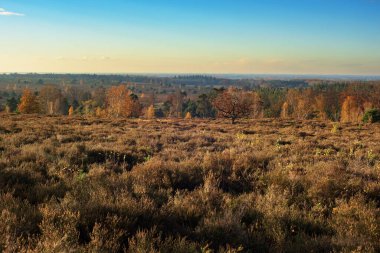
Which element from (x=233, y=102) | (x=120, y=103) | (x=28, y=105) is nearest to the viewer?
(x=233, y=102)

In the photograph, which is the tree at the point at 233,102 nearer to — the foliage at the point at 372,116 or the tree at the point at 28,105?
the foliage at the point at 372,116

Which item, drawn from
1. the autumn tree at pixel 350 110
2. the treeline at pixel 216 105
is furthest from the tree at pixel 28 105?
the autumn tree at pixel 350 110

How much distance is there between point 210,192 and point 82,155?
4.93 metres

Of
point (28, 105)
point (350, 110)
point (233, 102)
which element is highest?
point (233, 102)

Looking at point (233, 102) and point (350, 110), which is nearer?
point (233, 102)

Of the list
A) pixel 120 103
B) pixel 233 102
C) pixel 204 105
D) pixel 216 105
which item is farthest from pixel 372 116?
pixel 204 105

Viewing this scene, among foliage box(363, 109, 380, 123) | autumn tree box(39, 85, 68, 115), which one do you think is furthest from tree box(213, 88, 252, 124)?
autumn tree box(39, 85, 68, 115)

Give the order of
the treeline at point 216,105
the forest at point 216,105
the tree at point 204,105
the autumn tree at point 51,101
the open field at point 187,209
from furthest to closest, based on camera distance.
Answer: the tree at point 204,105 < the autumn tree at point 51,101 < the forest at point 216,105 < the treeline at point 216,105 < the open field at point 187,209

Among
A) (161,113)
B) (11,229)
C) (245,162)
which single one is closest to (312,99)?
(161,113)

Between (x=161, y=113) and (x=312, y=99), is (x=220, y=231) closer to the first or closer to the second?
(x=312, y=99)

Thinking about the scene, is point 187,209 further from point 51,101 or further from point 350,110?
point 51,101

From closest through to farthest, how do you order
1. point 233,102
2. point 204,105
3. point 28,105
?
1. point 233,102
2. point 28,105
3. point 204,105

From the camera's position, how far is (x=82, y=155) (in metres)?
9.23

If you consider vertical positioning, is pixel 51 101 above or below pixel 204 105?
above
